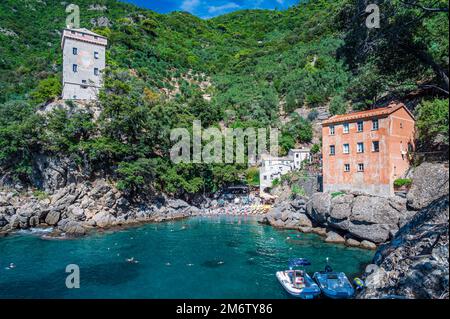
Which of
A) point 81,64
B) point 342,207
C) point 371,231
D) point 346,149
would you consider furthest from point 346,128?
point 81,64

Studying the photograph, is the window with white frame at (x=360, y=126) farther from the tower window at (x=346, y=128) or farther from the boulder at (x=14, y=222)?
the boulder at (x=14, y=222)

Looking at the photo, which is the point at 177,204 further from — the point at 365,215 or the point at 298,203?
the point at 365,215

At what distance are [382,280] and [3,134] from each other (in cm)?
4861

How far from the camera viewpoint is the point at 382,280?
12938 mm

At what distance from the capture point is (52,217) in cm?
3438

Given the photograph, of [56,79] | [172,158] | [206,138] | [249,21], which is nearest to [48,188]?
[172,158]

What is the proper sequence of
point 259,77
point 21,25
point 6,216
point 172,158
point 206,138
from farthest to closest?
point 259,77 → point 21,25 → point 206,138 → point 172,158 → point 6,216

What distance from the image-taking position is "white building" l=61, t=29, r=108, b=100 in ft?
147

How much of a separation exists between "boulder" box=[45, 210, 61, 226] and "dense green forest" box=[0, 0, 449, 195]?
8.90 m

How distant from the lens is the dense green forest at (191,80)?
12938 millimetres

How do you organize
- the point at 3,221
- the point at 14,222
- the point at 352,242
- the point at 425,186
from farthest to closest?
the point at 14,222
the point at 3,221
the point at 352,242
the point at 425,186

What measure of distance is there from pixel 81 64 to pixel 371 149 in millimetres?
47994
